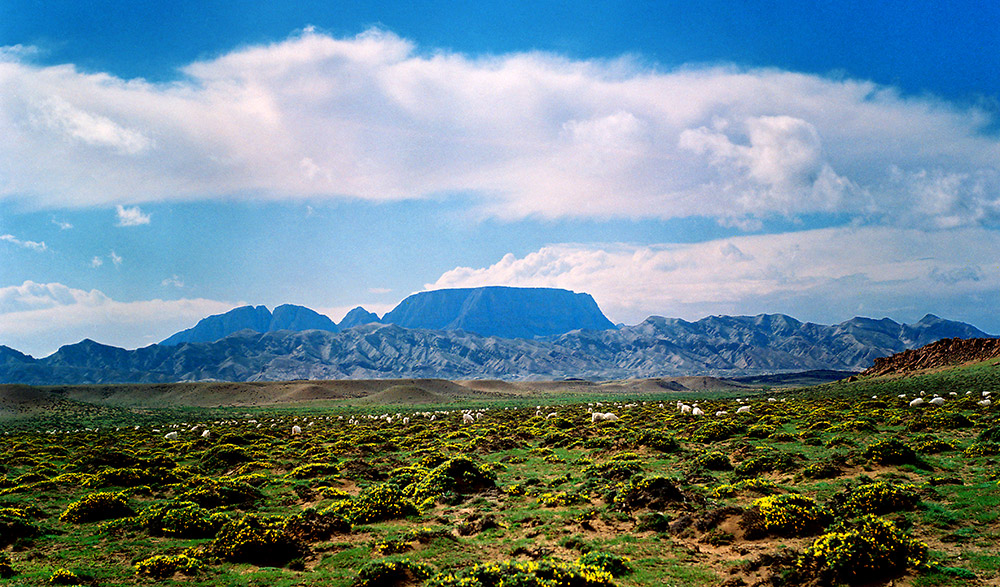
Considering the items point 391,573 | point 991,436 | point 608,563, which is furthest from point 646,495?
point 991,436

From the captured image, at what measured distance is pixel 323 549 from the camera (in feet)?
49.8

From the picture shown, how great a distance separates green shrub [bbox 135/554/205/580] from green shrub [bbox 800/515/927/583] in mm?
15862

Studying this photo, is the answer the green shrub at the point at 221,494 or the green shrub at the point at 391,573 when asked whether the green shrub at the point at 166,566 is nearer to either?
the green shrub at the point at 391,573

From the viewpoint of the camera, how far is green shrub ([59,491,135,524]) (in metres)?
18.6

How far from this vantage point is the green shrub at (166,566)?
43.4 ft

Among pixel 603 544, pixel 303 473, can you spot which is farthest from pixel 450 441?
pixel 603 544

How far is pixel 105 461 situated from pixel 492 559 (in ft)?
92.3

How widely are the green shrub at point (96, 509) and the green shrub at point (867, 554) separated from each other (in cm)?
2356

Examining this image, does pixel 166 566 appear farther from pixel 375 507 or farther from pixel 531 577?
pixel 531 577

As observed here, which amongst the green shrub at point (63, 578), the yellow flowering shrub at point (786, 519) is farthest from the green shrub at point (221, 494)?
the yellow flowering shrub at point (786, 519)

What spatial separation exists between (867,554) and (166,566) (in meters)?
17.7

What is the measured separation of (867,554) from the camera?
36.8 ft

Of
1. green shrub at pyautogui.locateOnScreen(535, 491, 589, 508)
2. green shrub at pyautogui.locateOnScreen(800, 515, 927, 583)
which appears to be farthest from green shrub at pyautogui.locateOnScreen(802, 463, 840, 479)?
green shrub at pyautogui.locateOnScreen(535, 491, 589, 508)

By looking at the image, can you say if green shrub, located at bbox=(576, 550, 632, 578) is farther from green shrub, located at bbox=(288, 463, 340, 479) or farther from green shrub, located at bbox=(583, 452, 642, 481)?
green shrub, located at bbox=(288, 463, 340, 479)
